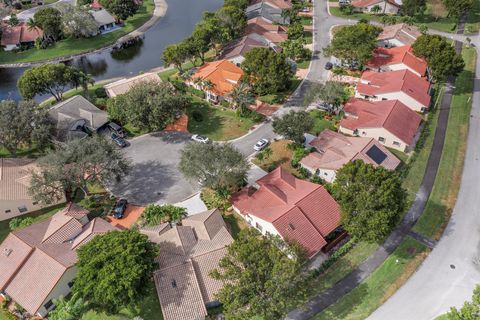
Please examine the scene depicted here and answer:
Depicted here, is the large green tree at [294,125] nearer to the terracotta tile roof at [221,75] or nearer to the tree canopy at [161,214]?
the terracotta tile roof at [221,75]

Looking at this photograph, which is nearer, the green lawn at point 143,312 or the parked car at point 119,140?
the green lawn at point 143,312

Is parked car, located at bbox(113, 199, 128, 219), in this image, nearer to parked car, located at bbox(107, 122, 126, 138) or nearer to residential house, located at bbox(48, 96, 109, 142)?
parked car, located at bbox(107, 122, 126, 138)

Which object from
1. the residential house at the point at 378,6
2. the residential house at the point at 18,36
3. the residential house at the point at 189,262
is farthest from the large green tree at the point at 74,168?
the residential house at the point at 378,6

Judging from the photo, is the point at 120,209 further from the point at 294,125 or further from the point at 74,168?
the point at 294,125

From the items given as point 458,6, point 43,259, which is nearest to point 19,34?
point 43,259

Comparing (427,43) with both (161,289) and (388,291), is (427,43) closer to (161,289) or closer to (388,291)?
(388,291)

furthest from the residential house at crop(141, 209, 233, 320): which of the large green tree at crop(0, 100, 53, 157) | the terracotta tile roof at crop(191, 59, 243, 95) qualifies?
the terracotta tile roof at crop(191, 59, 243, 95)
